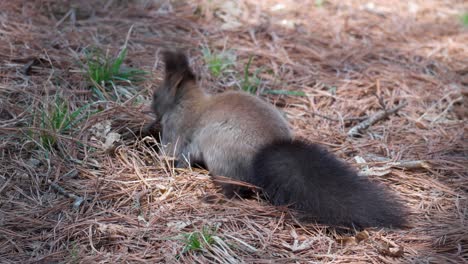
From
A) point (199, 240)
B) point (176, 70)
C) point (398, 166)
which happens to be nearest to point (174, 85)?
point (176, 70)

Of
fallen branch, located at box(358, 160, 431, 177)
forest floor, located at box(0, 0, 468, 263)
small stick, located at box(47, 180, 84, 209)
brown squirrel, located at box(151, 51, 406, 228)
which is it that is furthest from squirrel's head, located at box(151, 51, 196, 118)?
fallen branch, located at box(358, 160, 431, 177)

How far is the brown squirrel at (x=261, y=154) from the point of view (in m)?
2.98

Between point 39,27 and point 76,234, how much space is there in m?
2.80

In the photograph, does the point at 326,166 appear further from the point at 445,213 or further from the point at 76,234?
the point at 76,234

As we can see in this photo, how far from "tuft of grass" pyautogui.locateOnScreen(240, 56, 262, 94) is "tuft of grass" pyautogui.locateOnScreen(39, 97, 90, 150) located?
4.48 feet

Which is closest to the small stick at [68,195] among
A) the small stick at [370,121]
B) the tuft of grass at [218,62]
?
the tuft of grass at [218,62]

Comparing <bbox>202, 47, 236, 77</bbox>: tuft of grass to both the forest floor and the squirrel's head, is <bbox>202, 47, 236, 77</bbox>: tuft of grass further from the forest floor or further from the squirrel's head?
the squirrel's head

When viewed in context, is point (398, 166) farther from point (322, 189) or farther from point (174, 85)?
point (174, 85)

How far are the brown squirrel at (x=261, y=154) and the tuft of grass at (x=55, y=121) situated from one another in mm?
622

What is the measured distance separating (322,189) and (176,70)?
1.62 metres

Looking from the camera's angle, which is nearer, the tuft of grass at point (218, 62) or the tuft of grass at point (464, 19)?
the tuft of grass at point (218, 62)

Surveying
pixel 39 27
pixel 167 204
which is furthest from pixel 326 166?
pixel 39 27

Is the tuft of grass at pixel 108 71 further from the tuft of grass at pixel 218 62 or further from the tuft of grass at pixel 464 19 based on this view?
the tuft of grass at pixel 464 19

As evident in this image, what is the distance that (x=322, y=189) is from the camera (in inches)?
119
